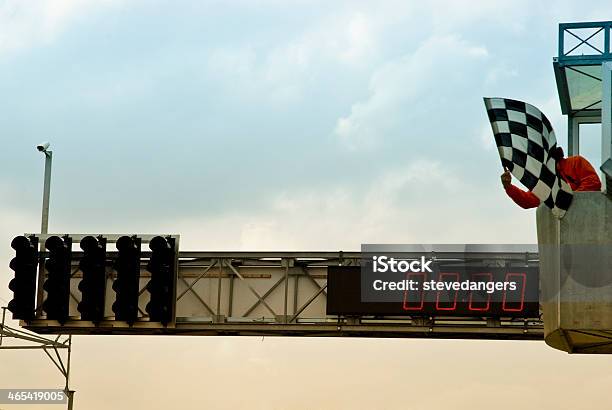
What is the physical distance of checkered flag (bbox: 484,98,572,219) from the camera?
21.4m

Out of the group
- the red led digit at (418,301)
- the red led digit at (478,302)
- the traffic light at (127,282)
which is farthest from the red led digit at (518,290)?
the traffic light at (127,282)

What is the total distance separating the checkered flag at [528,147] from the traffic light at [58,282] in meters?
21.7

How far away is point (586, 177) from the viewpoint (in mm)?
21688

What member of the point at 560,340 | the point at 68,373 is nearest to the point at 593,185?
the point at 560,340

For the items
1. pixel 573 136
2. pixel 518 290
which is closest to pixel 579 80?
pixel 573 136

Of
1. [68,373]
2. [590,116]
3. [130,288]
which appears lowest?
[68,373]

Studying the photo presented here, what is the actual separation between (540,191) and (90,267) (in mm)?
21225

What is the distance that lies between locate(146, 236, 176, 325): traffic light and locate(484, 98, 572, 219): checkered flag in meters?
19.2

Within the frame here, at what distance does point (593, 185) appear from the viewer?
848 inches

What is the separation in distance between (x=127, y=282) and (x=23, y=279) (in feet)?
12.0

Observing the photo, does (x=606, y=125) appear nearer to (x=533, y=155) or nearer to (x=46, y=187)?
(x=533, y=155)

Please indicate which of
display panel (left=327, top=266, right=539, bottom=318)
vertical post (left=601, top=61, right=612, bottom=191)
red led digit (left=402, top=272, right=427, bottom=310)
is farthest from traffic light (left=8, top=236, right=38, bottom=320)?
vertical post (left=601, top=61, right=612, bottom=191)

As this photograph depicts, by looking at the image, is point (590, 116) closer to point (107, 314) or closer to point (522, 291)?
point (522, 291)

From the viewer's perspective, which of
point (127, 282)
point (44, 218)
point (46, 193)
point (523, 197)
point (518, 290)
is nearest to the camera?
point (523, 197)
